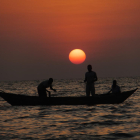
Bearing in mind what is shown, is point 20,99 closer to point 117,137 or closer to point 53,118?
point 53,118

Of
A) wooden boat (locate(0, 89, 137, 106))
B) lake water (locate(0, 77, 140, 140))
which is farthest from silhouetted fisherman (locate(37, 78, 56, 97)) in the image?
lake water (locate(0, 77, 140, 140))

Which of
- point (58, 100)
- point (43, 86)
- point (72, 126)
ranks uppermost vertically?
point (43, 86)

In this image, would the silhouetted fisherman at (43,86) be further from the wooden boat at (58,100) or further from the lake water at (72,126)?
the lake water at (72,126)

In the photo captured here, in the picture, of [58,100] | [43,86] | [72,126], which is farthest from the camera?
[58,100]

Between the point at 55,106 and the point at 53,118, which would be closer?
the point at 53,118

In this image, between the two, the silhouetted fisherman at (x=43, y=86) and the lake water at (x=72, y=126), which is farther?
the silhouetted fisherman at (x=43, y=86)

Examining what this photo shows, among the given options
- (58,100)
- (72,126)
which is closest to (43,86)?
(58,100)

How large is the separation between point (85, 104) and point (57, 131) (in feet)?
29.4

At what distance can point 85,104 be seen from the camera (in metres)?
20.8

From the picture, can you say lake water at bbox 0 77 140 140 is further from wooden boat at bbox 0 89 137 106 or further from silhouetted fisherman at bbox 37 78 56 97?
wooden boat at bbox 0 89 137 106

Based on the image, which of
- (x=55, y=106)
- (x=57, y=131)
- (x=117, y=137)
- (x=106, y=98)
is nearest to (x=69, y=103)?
(x=55, y=106)

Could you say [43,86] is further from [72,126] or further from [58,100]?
[72,126]

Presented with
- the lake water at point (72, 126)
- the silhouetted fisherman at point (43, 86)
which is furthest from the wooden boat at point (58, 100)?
the lake water at point (72, 126)

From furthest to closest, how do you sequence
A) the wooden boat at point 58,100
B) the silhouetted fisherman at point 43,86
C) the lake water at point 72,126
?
the wooden boat at point 58,100 < the silhouetted fisherman at point 43,86 < the lake water at point 72,126
